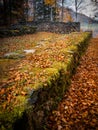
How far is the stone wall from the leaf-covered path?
2325 centimetres

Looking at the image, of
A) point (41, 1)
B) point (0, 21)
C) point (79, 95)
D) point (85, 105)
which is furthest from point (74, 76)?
point (41, 1)

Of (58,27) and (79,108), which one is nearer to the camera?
(79,108)

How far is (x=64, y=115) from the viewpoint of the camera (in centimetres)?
477

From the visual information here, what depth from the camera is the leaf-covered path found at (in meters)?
4.41

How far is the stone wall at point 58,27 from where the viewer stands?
30078mm

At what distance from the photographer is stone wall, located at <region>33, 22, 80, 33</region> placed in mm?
30078

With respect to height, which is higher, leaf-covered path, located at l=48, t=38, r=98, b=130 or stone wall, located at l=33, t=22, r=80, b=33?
stone wall, located at l=33, t=22, r=80, b=33

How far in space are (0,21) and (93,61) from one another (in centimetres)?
1897

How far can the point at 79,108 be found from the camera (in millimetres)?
5105

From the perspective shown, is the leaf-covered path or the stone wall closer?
the leaf-covered path

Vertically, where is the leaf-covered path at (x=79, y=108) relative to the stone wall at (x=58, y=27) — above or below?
below

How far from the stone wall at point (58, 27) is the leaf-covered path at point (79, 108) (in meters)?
23.3

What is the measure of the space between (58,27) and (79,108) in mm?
26151

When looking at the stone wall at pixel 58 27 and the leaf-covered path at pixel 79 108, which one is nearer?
the leaf-covered path at pixel 79 108
